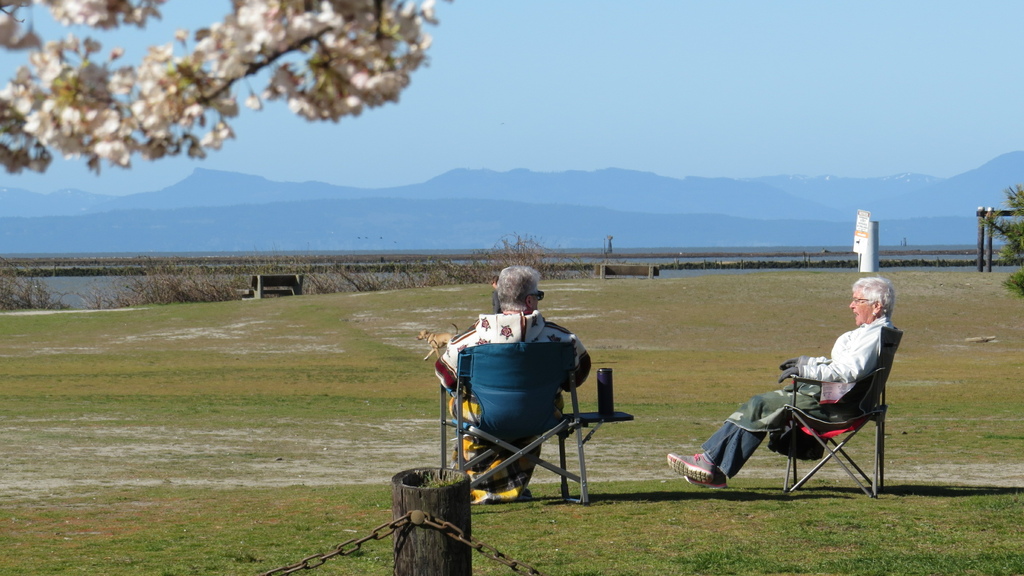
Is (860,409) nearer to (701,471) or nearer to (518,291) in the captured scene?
(701,471)

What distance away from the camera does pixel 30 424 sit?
35.5 ft

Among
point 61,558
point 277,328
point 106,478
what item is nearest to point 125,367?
point 277,328

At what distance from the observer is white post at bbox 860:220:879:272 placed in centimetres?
2843

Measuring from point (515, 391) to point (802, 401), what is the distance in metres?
1.67

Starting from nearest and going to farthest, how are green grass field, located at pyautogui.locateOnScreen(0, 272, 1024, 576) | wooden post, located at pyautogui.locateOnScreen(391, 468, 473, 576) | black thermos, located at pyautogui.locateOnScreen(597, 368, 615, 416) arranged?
wooden post, located at pyautogui.locateOnScreen(391, 468, 473, 576)
green grass field, located at pyautogui.locateOnScreen(0, 272, 1024, 576)
black thermos, located at pyautogui.locateOnScreen(597, 368, 615, 416)

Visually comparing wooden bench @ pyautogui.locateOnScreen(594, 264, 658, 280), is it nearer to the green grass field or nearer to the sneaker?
the green grass field

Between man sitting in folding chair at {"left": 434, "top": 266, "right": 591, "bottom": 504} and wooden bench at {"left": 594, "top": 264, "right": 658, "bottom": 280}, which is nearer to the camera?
man sitting in folding chair at {"left": 434, "top": 266, "right": 591, "bottom": 504}

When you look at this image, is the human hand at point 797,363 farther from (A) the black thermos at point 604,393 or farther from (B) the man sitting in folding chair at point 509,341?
(B) the man sitting in folding chair at point 509,341

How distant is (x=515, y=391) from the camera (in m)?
6.50

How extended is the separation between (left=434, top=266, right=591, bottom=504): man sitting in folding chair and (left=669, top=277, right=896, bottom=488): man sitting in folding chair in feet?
2.96

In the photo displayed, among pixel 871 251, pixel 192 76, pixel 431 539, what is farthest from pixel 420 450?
pixel 871 251

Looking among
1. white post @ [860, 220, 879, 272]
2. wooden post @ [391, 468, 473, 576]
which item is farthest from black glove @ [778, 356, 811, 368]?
white post @ [860, 220, 879, 272]

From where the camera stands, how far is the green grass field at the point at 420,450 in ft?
17.8

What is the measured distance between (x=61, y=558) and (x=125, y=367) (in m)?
13.0
